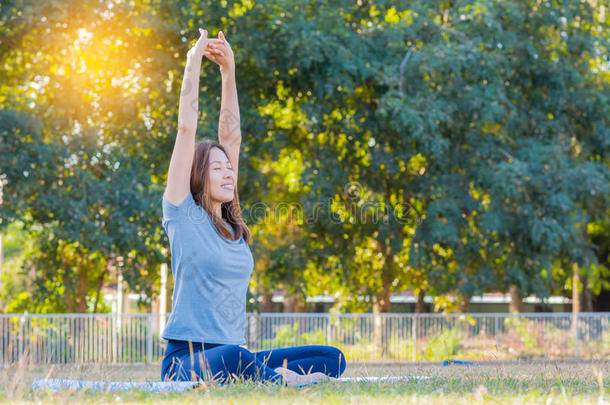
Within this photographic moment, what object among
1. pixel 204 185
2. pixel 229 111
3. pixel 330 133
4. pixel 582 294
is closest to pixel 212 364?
pixel 204 185

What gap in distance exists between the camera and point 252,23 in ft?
50.0

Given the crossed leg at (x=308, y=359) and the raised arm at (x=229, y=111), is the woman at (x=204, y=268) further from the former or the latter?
the raised arm at (x=229, y=111)

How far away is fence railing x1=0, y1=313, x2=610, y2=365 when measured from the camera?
50.9ft

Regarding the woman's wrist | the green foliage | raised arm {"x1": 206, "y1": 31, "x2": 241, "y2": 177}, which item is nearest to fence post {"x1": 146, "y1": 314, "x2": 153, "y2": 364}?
the green foliage

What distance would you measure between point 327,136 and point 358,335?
14.9ft

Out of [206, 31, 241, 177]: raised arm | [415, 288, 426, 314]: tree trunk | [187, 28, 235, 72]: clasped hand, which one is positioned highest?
[187, 28, 235, 72]: clasped hand

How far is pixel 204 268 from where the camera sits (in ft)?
13.6

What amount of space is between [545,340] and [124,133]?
35.6ft

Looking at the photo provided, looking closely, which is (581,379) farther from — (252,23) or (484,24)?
(484,24)

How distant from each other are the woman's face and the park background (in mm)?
10053

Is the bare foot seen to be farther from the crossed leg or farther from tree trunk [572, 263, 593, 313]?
tree trunk [572, 263, 593, 313]

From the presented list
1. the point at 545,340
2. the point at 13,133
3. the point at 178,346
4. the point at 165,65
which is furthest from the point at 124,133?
the point at 178,346

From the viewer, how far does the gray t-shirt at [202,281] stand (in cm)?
414

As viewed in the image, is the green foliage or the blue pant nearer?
the blue pant
